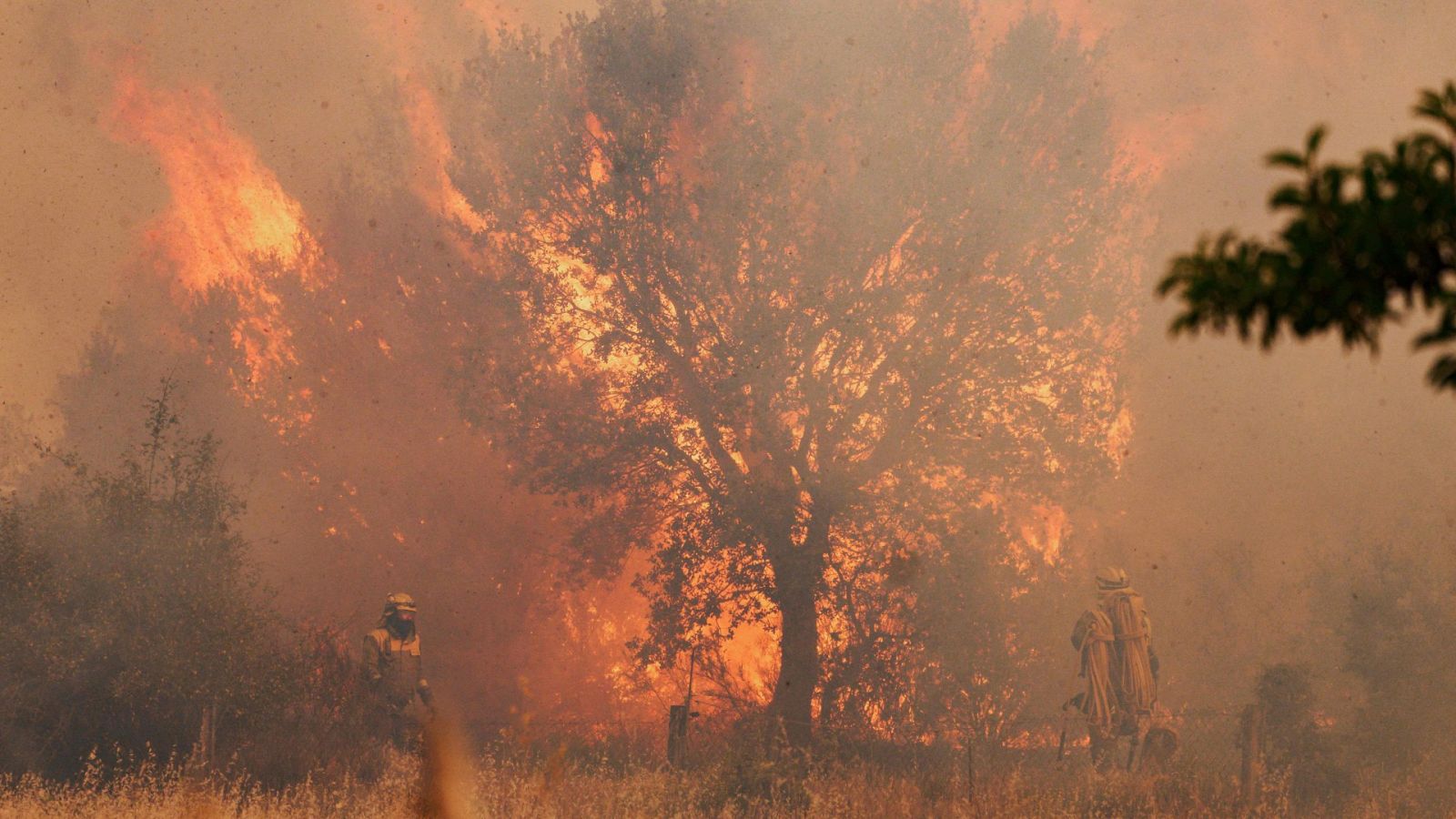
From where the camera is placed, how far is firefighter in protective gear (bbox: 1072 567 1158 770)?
1855 cm

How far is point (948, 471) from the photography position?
2019cm

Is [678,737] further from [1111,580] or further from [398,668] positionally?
[1111,580]

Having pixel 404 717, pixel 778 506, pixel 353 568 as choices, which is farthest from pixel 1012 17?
pixel 353 568

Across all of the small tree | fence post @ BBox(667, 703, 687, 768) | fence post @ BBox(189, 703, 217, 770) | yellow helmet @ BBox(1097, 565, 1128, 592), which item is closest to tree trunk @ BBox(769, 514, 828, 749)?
fence post @ BBox(667, 703, 687, 768)

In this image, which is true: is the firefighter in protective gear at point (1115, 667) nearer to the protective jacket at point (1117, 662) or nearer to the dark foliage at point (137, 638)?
the protective jacket at point (1117, 662)

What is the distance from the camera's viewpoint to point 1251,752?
16.5 m

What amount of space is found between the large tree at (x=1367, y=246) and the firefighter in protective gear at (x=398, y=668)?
16.3m

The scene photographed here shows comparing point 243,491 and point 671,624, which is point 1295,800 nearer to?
point 671,624

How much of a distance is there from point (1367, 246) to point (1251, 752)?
14.4m

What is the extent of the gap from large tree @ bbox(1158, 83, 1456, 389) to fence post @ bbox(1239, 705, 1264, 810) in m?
13.8

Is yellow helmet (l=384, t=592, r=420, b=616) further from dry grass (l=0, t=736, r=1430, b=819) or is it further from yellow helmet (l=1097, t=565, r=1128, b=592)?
yellow helmet (l=1097, t=565, r=1128, b=592)

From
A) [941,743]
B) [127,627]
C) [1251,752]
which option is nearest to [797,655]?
[941,743]

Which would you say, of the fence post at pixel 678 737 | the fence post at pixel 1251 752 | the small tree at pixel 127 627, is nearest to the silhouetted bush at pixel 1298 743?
the fence post at pixel 1251 752

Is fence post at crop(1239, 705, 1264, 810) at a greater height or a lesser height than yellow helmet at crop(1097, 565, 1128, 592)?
lesser
